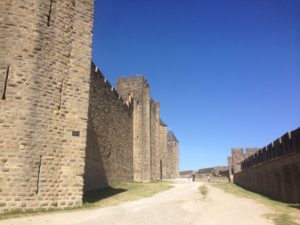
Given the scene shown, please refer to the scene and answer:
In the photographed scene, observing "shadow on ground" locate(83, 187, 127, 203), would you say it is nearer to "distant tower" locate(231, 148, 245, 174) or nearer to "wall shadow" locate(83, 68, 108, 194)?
"wall shadow" locate(83, 68, 108, 194)

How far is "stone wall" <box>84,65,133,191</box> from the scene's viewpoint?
16.0 metres

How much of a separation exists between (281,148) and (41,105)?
9.37 metres

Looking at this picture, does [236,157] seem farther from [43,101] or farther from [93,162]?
[43,101]

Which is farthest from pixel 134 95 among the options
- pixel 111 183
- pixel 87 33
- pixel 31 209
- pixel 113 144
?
pixel 31 209

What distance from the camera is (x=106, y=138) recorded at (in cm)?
1902

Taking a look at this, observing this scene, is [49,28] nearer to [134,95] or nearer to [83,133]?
[83,133]

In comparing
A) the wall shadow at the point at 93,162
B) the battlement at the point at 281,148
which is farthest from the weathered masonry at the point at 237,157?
the wall shadow at the point at 93,162

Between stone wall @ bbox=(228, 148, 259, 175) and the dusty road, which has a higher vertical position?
stone wall @ bbox=(228, 148, 259, 175)

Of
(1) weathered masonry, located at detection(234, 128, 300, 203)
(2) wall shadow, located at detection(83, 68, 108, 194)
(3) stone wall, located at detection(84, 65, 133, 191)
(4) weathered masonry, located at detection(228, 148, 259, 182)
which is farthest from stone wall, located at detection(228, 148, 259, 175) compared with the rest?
(2) wall shadow, located at detection(83, 68, 108, 194)

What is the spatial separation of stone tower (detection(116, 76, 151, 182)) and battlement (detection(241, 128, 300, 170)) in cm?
1175

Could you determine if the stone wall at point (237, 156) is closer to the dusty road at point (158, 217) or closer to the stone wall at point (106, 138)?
the stone wall at point (106, 138)

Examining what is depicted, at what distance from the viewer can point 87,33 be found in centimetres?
1260

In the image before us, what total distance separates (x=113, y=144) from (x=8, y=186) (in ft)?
37.4

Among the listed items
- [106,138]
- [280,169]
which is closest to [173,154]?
[106,138]
